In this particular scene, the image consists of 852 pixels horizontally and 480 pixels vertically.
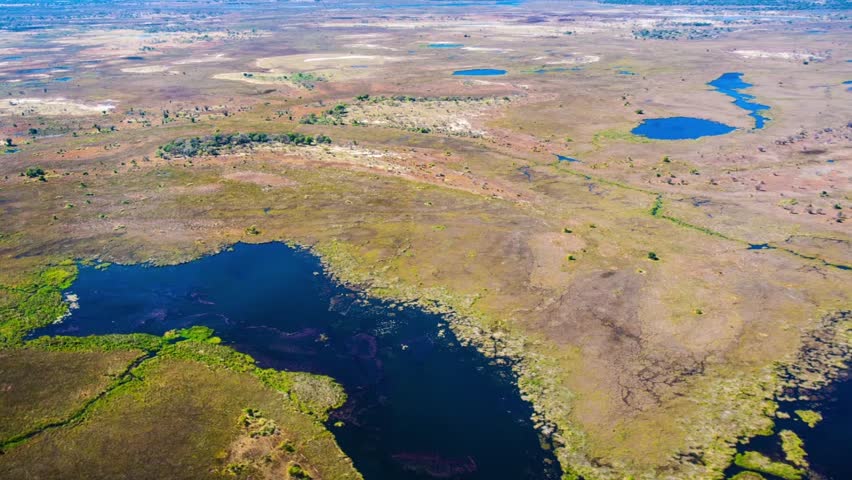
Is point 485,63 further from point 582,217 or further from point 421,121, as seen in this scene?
point 582,217

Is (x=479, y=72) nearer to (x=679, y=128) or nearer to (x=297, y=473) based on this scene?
(x=679, y=128)

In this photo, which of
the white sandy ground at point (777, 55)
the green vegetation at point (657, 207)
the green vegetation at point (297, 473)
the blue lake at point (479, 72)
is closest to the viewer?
the green vegetation at point (297, 473)

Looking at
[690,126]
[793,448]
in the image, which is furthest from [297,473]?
[690,126]

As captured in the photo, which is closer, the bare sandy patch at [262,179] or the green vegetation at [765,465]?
the green vegetation at [765,465]

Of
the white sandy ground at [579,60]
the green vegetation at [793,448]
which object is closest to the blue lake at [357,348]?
the green vegetation at [793,448]

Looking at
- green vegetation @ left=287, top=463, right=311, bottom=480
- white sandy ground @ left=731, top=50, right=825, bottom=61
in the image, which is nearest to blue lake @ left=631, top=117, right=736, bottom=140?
green vegetation @ left=287, top=463, right=311, bottom=480

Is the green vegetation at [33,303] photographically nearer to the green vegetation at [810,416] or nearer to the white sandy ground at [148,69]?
the green vegetation at [810,416]

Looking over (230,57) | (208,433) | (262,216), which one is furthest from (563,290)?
(230,57)
